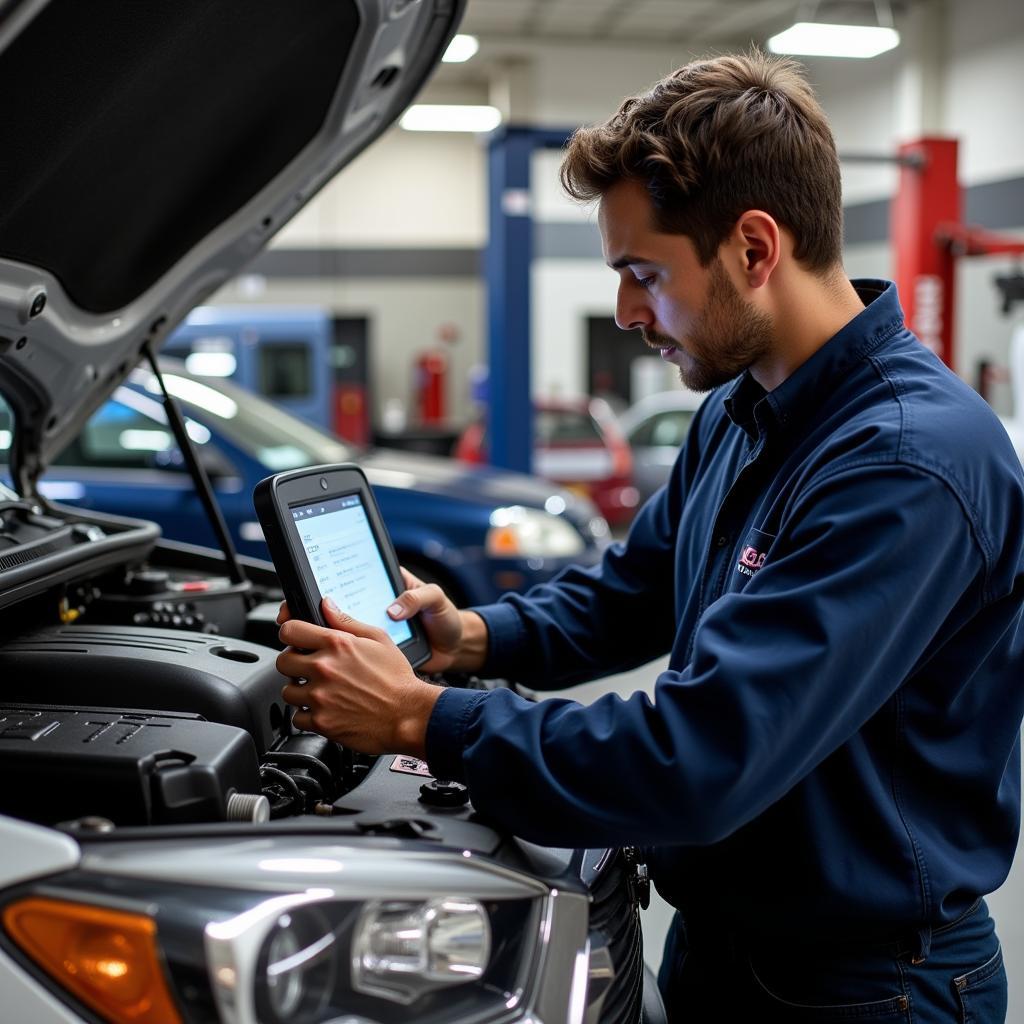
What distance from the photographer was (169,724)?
132 centimetres

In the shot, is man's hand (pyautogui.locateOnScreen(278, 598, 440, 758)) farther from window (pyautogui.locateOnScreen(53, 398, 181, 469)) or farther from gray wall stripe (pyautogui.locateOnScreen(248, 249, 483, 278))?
gray wall stripe (pyautogui.locateOnScreen(248, 249, 483, 278))

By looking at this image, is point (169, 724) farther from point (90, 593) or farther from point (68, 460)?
point (68, 460)

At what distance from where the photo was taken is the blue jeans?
1258 millimetres

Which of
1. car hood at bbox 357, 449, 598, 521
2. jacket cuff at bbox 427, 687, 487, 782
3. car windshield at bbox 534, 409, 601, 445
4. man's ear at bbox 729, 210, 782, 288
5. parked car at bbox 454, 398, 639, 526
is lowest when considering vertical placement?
parked car at bbox 454, 398, 639, 526

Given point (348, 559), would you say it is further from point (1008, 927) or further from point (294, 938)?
point (1008, 927)

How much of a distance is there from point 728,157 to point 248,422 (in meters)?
3.66

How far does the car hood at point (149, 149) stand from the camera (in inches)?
55.1

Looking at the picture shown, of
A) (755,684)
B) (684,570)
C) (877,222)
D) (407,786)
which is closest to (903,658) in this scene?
(755,684)

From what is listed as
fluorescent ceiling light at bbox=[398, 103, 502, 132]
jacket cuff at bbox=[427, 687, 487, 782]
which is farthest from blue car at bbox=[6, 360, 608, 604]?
fluorescent ceiling light at bbox=[398, 103, 502, 132]

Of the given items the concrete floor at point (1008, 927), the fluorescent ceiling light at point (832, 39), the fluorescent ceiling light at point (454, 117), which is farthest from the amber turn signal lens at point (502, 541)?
the fluorescent ceiling light at point (454, 117)

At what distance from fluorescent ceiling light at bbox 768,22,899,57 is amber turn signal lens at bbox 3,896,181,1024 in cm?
916

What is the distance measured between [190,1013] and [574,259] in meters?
14.5

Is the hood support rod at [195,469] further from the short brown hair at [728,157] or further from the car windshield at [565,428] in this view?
the car windshield at [565,428]

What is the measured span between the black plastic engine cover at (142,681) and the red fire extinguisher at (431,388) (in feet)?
46.4
